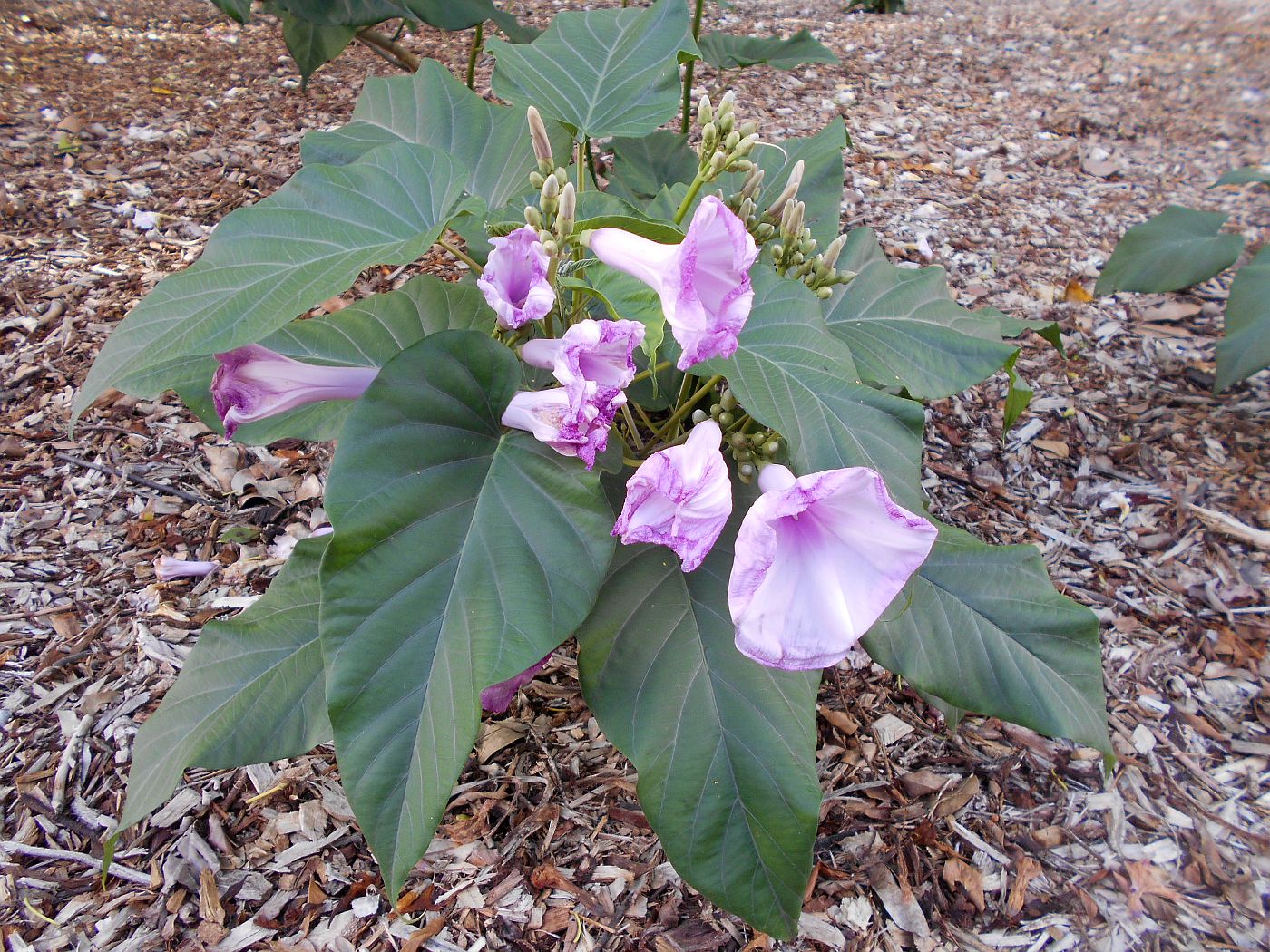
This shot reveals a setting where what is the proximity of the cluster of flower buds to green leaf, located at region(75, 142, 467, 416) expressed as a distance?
396 millimetres

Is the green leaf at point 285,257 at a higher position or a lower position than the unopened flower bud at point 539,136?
lower

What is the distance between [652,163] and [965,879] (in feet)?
6.21

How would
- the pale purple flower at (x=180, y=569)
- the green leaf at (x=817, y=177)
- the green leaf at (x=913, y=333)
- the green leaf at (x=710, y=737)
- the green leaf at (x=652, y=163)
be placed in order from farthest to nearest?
the green leaf at (x=652, y=163), the pale purple flower at (x=180, y=569), the green leaf at (x=817, y=177), the green leaf at (x=913, y=333), the green leaf at (x=710, y=737)

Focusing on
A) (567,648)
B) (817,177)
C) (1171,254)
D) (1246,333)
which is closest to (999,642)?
(567,648)

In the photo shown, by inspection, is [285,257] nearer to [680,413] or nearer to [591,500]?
[591,500]

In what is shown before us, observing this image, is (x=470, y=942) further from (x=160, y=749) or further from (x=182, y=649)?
(x=182, y=649)

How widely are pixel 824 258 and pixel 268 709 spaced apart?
1.23 m

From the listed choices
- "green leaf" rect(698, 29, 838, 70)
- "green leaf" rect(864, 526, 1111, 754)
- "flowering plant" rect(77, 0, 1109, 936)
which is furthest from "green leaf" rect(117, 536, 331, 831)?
"green leaf" rect(698, 29, 838, 70)

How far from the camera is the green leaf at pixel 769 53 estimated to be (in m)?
2.49

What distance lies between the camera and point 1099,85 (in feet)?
15.3

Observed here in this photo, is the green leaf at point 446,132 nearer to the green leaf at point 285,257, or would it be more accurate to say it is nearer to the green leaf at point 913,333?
the green leaf at point 285,257

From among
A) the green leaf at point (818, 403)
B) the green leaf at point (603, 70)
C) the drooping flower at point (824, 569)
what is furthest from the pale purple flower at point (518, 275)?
the green leaf at point (603, 70)

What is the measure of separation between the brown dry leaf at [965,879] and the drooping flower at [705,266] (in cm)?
121

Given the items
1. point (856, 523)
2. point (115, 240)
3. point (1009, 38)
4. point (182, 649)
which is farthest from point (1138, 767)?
point (1009, 38)
